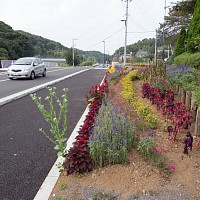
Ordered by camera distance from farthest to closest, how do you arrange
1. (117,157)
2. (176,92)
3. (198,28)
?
1. (198,28)
2. (176,92)
3. (117,157)

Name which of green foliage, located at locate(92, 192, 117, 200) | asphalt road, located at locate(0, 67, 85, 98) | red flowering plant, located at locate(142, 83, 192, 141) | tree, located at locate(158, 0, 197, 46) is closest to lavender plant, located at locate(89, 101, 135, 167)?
green foliage, located at locate(92, 192, 117, 200)

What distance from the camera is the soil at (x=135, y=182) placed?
7.68ft

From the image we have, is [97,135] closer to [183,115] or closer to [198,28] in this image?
[183,115]

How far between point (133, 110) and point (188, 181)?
249cm

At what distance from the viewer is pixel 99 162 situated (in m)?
2.85

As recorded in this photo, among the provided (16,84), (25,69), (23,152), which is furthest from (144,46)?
(23,152)

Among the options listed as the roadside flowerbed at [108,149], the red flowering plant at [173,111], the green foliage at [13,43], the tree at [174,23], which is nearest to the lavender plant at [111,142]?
the roadside flowerbed at [108,149]

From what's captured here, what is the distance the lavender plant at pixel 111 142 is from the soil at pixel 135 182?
0.12 m

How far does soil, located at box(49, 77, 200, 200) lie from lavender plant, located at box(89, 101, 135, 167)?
12 centimetres

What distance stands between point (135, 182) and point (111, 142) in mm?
596

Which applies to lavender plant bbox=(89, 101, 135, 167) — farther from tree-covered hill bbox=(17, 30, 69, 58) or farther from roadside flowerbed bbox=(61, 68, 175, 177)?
tree-covered hill bbox=(17, 30, 69, 58)

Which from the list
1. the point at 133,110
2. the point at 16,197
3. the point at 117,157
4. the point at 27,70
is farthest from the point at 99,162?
the point at 27,70

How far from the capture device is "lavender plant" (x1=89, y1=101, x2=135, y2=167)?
2797mm

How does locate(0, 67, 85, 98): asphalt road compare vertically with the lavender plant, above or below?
below
